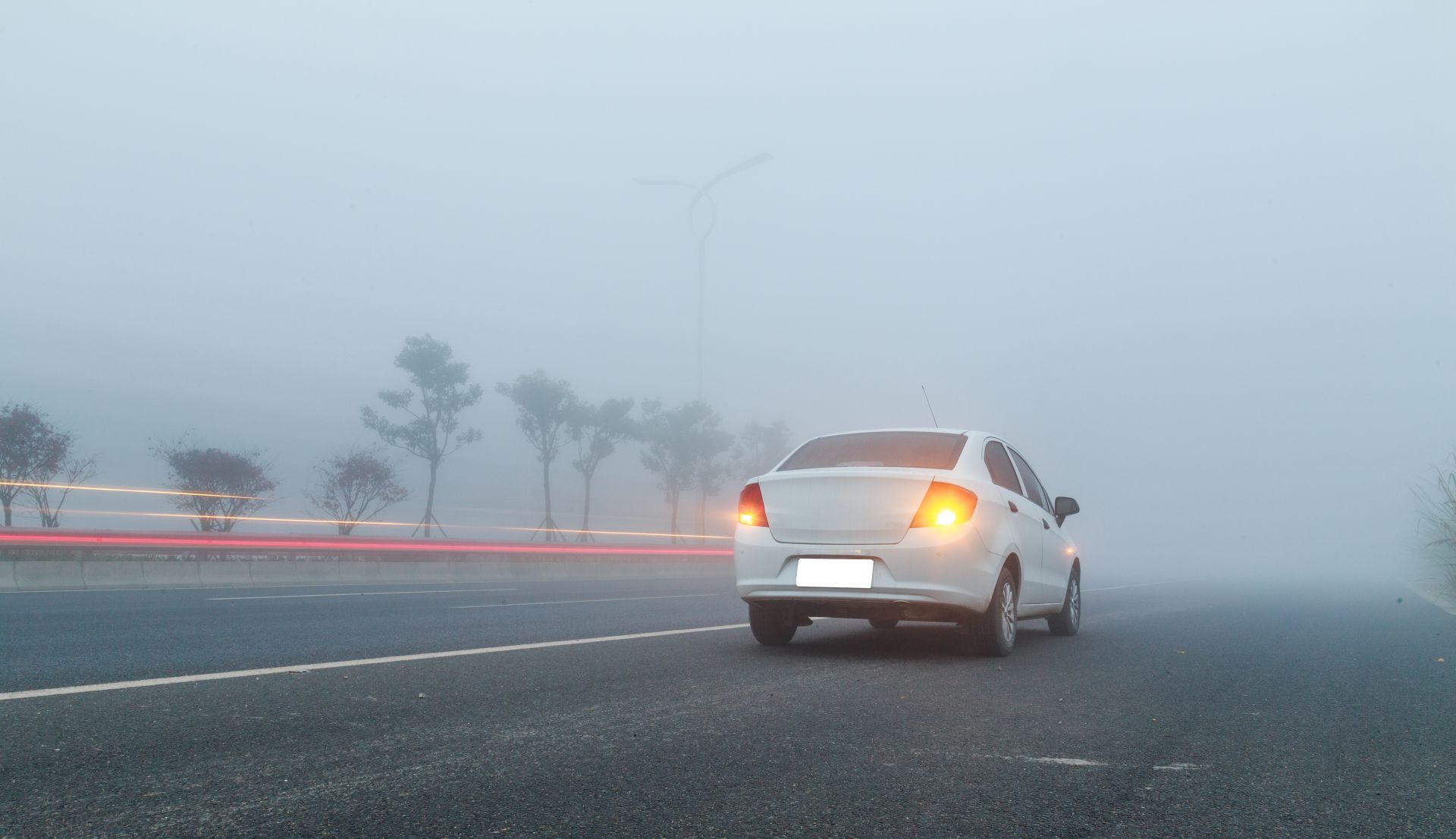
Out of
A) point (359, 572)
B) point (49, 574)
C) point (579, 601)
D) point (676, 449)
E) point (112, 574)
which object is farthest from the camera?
point (676, 449)

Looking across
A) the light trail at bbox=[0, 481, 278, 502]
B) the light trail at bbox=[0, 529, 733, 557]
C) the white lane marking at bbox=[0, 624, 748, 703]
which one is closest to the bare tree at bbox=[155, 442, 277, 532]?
the light trail at bbox=[0, 481, 278, 502]

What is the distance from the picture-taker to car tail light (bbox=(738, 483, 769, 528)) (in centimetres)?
766

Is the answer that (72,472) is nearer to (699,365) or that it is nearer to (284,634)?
(699,365)

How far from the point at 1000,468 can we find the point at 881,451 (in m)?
1.06

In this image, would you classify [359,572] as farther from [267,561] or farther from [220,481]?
[220,481]

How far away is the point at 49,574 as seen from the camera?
1655 centimetres

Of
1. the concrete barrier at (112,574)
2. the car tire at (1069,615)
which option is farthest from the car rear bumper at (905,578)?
the concrete barrier at (112,574)

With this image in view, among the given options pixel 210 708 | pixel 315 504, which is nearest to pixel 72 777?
pixel 210 708

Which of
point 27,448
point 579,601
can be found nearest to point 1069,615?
→ point 579,601

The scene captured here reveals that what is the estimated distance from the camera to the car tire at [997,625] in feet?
24.7

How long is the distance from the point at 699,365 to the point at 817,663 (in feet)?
102

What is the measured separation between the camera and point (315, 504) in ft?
148

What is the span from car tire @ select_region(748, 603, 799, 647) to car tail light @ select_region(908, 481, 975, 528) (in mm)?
1212

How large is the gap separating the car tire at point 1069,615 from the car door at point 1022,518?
A: 3.35ft
